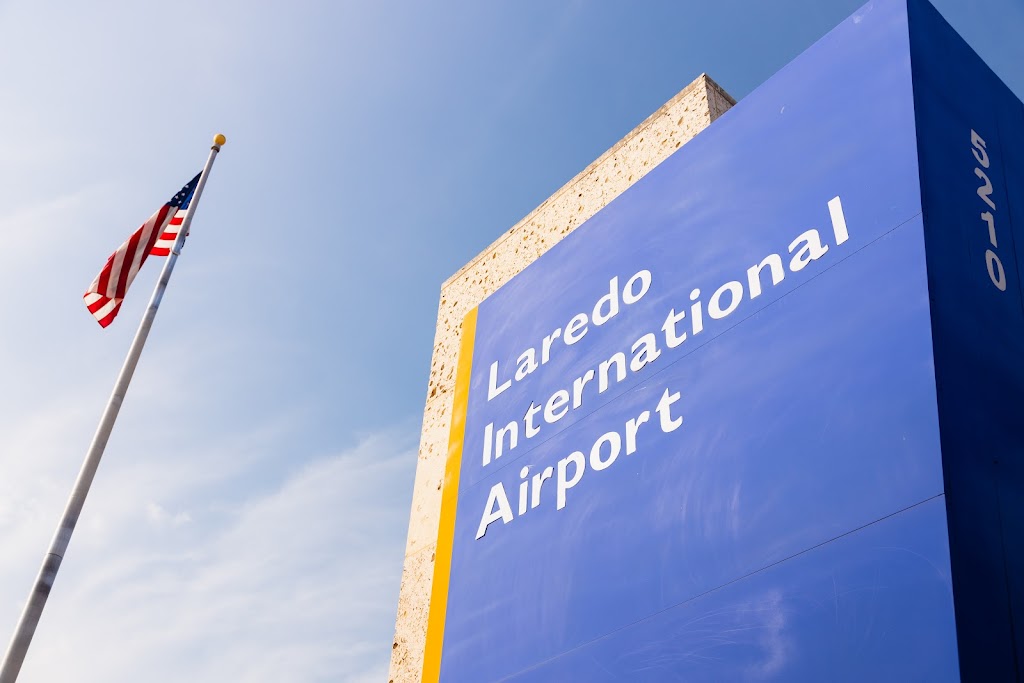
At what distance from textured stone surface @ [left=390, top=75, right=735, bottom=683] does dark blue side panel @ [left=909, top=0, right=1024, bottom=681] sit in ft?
8.08

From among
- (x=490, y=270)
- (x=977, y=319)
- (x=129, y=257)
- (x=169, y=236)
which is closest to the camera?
(x=977, y=319)

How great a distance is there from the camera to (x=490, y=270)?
11680mm

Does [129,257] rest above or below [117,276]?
above

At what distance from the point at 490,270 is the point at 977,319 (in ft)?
21.2

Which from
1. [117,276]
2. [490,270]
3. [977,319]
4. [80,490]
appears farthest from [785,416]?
[117,276]

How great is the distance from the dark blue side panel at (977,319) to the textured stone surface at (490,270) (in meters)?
2.46

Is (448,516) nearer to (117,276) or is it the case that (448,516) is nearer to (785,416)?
(785,416)

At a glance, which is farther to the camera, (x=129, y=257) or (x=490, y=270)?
(x=129, y=257)

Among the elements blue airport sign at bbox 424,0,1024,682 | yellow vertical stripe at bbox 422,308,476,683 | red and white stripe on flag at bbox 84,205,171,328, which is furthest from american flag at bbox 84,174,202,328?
blue airport sign at bbox 424,0,1024,682

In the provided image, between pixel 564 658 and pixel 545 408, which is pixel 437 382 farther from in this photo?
pixel 564 658

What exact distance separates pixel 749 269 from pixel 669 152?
274 centimetres

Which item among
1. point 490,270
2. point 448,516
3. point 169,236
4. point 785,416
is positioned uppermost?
point 169,236

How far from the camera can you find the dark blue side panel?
4988 mm

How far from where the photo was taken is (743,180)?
780 cm
